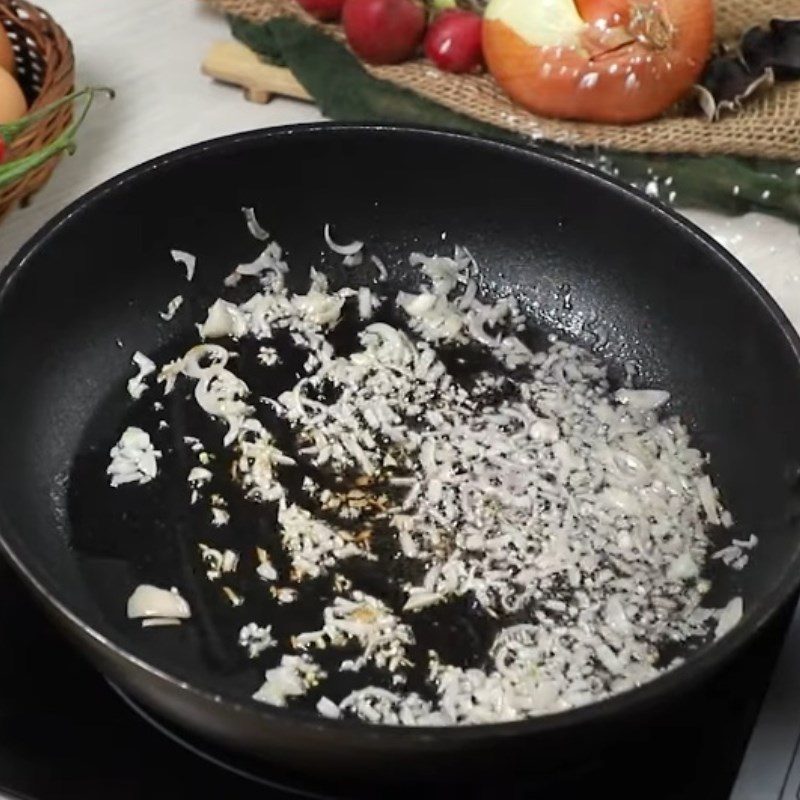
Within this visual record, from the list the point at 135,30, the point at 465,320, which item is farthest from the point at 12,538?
the point at 135,30

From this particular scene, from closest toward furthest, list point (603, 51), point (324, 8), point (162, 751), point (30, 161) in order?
point (162, 751), point (30, 161), point (603, 51), point (324, 8)

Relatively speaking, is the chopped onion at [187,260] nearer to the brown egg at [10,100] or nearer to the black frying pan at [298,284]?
the black frying pan at [298,284]

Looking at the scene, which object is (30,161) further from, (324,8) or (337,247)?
(324,8)

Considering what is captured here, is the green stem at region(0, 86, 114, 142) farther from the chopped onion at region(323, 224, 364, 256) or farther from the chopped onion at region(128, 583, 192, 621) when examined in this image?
the chopped onion at region(128, 583, 192, 621)

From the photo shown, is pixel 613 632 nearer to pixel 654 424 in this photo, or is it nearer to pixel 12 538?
pixel 654 424

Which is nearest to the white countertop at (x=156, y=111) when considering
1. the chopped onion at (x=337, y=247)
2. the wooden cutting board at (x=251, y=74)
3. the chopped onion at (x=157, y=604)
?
the wooden cutting board at (x=251, y=74)

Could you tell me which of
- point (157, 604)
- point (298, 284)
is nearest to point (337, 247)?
point (298, 284)
